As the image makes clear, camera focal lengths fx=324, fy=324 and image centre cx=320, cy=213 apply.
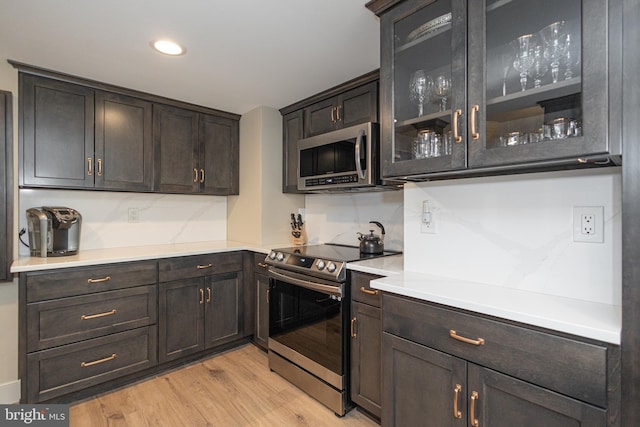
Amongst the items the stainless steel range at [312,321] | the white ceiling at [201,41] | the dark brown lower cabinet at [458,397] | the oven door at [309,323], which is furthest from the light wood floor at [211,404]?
the white ceiling at [201,41]

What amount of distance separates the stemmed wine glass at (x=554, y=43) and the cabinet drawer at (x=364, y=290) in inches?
48.0

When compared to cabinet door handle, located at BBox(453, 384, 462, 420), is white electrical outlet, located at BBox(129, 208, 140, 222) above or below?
above

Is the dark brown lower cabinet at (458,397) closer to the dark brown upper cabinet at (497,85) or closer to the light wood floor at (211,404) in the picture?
the light wood floor at (211,404)

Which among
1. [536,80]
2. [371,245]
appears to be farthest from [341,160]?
[536,80]

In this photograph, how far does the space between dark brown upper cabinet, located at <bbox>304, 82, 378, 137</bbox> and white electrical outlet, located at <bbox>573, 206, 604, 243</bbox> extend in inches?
53.4

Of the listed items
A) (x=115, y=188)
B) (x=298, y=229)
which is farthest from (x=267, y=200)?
(x=115, y=188)

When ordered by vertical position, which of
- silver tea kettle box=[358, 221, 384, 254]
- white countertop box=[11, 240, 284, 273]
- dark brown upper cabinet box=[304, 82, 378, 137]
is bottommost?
white countertop box=[11, 240, 284, 273]

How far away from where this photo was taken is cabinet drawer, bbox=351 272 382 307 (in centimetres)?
182

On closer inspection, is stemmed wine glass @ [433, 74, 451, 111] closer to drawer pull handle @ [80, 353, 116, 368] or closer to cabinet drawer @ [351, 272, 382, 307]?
cabinet drawer @ [351, 272, 382, 307]

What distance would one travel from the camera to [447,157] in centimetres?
139

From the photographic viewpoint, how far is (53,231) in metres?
2.30

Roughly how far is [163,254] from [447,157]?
2.12 metres

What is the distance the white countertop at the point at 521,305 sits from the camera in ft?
3.28

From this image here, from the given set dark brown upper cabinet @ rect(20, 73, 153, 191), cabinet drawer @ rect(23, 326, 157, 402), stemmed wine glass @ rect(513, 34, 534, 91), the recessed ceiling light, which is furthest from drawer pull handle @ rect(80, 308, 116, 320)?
stemmed wine glass @ rect(513, 34, 534, 91)
